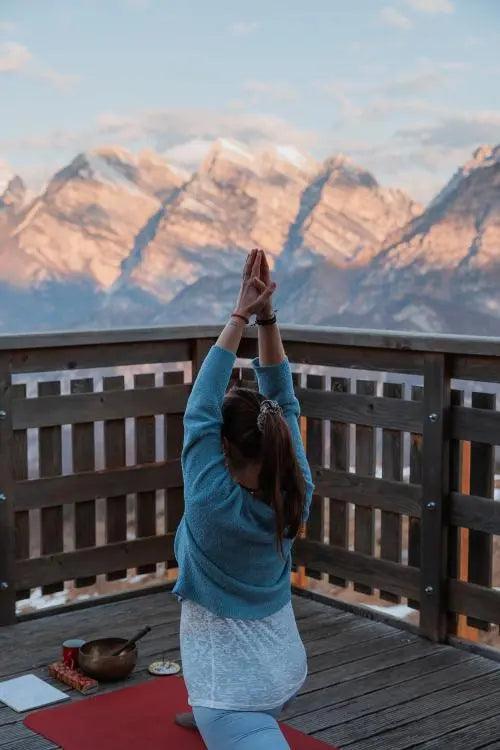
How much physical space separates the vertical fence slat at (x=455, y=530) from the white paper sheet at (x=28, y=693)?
1.28 metres

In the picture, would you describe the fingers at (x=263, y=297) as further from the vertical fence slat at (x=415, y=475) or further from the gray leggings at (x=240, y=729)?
the vertical fence slat at (x=415, y=475)

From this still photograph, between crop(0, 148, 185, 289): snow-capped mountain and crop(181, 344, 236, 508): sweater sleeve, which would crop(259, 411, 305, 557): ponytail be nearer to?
crop(181, 344, 236, 508): sweater sleeve

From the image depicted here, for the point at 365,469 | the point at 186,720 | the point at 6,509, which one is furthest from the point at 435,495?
the point at 6,509

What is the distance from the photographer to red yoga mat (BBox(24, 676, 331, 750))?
98.7 inches

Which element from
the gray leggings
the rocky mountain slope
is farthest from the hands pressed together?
the rocky mountain slope

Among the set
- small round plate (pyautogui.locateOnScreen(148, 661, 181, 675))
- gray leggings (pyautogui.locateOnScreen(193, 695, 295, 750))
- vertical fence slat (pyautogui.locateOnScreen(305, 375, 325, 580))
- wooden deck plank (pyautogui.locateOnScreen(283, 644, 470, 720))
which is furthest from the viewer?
vertical fence slat (pyautogui.locateOnScreen(305, 375, 325, 580))

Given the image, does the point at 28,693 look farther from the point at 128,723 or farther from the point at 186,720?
the point at 186,720

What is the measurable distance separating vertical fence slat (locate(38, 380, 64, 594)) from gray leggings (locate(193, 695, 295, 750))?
1635 mm

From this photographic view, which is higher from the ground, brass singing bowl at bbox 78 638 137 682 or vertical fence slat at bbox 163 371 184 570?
vertical fence slat at bbox 163 371 184 570

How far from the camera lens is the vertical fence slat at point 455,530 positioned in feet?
10.5

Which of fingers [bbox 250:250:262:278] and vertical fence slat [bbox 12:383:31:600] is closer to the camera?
fingers [bbox 250:250:262:278]

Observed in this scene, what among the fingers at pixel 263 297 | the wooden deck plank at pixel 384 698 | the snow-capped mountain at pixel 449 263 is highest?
the snow-capped mountain at pixel 449 263

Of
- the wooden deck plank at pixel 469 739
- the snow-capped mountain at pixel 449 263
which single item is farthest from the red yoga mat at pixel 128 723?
the snow-capped mountain at pixel 449 263

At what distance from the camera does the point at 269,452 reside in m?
1.84
